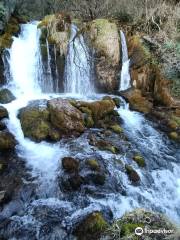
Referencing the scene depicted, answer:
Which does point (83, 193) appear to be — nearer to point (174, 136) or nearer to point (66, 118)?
point (66, 118)

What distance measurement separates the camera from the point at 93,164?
7.57 meters

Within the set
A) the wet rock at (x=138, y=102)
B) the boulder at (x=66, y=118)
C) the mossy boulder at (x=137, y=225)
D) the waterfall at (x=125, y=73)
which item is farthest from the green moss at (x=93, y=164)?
the waterfall at (x=125, y=73)

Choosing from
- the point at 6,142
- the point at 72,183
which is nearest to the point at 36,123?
the point at 6,142

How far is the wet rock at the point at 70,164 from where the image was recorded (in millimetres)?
7352

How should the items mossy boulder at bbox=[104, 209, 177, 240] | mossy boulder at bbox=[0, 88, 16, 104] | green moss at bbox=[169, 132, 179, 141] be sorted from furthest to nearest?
mossy boulder at bbox=[0, 88, 16, 104] → green moss at bbox=[169, 132, 179, 141] → mossy boulder at bbox=[104, 209, 177, 240]

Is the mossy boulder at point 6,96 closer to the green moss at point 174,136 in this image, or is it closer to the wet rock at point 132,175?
the wet rock at point 132,175

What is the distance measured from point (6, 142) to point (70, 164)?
6.63 ft

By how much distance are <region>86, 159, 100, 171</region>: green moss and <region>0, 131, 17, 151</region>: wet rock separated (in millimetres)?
2279

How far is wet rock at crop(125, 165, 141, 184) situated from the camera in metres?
7.37

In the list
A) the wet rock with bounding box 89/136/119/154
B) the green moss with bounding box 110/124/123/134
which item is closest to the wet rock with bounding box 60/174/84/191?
the wet rock with bounding box 89/136/119/154

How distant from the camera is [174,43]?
12.7m

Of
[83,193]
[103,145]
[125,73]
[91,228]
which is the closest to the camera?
[91,228]

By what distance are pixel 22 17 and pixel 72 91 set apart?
6037 millimetres

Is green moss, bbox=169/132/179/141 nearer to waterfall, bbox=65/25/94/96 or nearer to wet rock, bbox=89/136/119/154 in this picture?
wet rock, bbox=89/136/119/154
